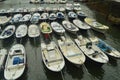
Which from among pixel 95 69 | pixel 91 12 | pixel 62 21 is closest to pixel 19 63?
pixel 95 69

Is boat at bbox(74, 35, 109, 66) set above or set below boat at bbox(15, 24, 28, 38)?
below

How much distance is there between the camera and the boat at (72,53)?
19938 mm

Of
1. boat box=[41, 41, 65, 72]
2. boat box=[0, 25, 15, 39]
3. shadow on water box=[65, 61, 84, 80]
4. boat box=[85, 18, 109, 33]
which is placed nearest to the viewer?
boat box=[41, 41, 65, 72]

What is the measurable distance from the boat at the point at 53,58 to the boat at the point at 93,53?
14.4 ft

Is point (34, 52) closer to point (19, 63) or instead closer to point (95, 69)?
point (19, 63)

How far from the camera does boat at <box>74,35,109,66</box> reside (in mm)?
20295

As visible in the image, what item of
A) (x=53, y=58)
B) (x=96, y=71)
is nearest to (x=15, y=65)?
(x=53, y=58)

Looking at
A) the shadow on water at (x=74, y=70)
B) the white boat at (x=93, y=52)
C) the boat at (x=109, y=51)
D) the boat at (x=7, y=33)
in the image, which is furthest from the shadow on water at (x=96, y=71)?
the boat at (x=7, y=33)

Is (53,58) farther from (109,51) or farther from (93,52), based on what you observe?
(109,51)

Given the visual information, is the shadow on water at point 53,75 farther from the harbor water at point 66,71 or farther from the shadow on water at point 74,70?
the shadow on water at point 74,70

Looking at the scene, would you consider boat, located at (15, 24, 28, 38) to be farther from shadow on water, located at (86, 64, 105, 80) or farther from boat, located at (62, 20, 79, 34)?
shadow on water, located at (86, 64, 105, 80)

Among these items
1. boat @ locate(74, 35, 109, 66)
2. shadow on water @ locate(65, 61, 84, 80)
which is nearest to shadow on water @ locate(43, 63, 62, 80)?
shadow on water @ locate(65, 61, 84, 80)

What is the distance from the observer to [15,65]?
735 inches

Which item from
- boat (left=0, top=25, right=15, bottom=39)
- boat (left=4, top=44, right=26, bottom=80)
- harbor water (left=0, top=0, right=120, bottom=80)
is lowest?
harbor water (left=0, top=0, right=120, bottom=80)
